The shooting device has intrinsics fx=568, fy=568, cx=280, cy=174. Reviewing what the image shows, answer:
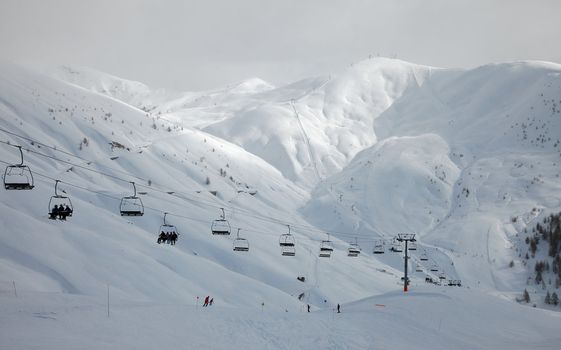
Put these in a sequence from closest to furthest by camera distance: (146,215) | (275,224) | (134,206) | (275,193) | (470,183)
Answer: (134,206) < (146,215) < (275,224) < (275,193) < (470,183)

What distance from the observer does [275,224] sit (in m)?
114

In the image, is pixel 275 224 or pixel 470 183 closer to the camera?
pixel 275 224

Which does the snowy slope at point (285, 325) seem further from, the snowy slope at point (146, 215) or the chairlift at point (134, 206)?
the snowy slope at point (146, 215)

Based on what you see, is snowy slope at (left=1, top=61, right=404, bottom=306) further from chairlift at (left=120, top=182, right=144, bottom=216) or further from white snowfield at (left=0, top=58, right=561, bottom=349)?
chairlift at (left=120, top=182, right=144, bottom=216)

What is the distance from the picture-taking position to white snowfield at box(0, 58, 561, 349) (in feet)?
128

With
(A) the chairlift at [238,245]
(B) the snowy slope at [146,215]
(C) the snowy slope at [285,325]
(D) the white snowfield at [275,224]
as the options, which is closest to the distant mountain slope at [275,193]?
(B) the snowy slope at [146,215]

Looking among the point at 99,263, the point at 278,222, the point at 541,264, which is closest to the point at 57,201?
the point at 99,263

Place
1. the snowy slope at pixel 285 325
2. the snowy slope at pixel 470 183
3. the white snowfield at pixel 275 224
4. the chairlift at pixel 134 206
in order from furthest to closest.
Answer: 1. the snowy slope at pixel 470 183
2. the white snowfield at pixel 275 224
3. the chairlift at pixel 134 206
4. the snowy slope at pixel 285 325

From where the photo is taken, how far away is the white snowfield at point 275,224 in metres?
39.0

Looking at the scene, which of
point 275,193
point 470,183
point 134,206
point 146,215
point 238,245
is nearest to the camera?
point 238,245

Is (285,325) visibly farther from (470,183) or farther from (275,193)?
(470,183)

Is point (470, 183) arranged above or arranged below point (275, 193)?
above

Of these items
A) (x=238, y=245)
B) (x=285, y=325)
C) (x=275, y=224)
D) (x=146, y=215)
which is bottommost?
(x=285, y=325)

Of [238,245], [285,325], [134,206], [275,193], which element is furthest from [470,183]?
[285,325]
